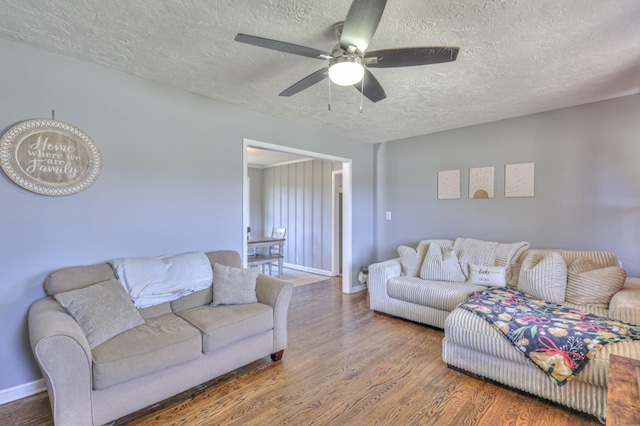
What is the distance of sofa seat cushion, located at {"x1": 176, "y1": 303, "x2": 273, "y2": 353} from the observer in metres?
2.09

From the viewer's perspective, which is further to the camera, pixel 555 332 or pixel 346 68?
pixel 555 332

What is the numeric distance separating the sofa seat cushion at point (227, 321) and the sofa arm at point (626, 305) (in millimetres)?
2711

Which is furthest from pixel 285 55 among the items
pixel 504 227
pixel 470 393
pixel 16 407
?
pixel 504 227

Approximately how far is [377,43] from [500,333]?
2270mm

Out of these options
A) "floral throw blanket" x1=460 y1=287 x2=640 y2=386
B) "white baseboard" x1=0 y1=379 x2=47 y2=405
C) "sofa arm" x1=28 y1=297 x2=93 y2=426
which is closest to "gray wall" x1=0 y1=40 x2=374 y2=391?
"white baseboard" x1=0 y1=379 x2=47 y2=405

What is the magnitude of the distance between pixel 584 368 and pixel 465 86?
2349 millimetres

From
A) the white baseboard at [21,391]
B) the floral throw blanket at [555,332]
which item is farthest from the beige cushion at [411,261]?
the white baseboard at [21,391]

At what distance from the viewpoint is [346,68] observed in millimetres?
1758

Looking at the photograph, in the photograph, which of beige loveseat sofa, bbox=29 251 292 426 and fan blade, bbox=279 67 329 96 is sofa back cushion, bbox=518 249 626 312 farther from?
fan blade, bbox=279 67 329 96

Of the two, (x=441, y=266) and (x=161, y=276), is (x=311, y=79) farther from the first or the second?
(x=441, y=266)

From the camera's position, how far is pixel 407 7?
5.55 ft

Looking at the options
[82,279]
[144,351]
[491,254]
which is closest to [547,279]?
[491,254]

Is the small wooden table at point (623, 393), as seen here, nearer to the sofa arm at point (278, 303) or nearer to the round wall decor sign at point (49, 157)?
the sofa arm at point (278, 303)

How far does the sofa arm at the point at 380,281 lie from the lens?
3639 mm
